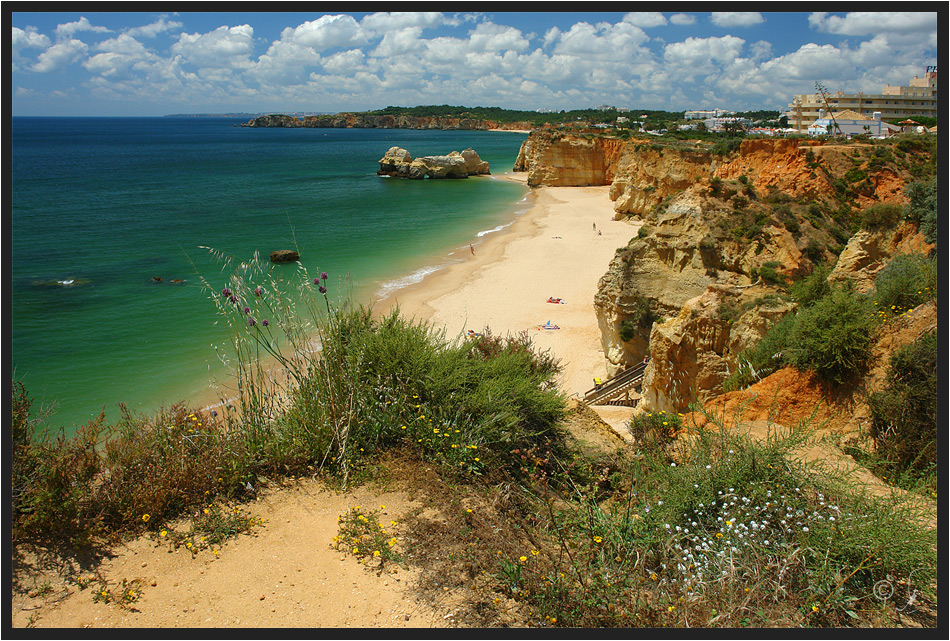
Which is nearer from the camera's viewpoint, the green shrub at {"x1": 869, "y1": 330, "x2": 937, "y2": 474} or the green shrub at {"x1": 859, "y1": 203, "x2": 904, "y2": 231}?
the green shrub at {"x1": 869, "y1": 330, "x2": 937, "y2": 474}

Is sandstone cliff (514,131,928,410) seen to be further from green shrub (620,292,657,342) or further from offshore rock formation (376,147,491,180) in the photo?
offshore rock formation (376,147,491,180)

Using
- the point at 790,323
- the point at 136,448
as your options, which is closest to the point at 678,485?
the point at 136,448

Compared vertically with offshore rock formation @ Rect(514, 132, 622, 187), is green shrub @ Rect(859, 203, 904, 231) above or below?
below

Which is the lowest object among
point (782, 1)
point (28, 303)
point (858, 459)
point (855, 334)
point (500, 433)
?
point (28, 303)

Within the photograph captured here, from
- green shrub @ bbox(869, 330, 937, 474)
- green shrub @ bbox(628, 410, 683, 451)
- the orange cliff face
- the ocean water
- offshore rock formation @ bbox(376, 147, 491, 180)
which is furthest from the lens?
offshore rock formation @ bbox(376, 147, 491, 180)

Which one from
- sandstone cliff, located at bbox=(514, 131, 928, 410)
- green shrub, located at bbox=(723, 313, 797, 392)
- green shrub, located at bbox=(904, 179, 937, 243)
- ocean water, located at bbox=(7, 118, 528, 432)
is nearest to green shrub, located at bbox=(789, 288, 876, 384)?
green shrub, located at bbox=(723, 313, 797, 392)

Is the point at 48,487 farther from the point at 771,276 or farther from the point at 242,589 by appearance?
the point at 771,276

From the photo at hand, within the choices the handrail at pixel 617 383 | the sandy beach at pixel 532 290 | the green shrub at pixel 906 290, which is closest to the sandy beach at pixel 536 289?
the sandy beach at pixel 532 290

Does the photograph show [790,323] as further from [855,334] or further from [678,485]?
[678,485]
